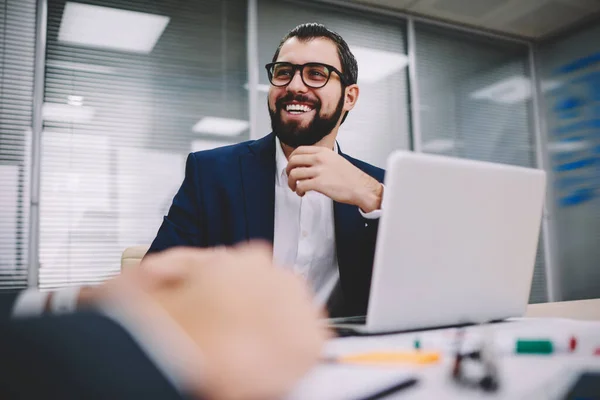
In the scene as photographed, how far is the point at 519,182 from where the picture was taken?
863mm

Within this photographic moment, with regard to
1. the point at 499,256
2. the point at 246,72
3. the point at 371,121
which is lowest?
the point at 499,256

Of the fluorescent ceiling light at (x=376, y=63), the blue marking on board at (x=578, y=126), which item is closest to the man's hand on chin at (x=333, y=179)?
the fluorescent ceiling light at (x=376, y=63)

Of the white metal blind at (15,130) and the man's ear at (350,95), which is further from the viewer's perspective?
the white metal blind at (15,130)

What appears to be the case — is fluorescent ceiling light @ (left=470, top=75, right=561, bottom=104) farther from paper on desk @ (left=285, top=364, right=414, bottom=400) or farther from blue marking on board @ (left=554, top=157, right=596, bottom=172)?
paper on desk @ (left=285, top=364, right=414, bottom=400)

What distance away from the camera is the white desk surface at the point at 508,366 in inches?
16.3

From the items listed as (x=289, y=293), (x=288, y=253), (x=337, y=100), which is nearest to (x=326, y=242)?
(x=288, y=253)

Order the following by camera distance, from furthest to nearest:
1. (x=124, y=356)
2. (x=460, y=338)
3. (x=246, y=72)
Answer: (x=246, y=72) → (x=460, y=338) → (x=124, y=356)

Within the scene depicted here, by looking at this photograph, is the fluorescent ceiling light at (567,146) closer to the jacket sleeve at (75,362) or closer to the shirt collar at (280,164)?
the shirt collar at (280,164)

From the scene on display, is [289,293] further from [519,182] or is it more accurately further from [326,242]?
[326,242]

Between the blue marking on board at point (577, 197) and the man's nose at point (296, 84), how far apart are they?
3.59m

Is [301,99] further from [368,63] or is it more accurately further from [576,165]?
[576,165]

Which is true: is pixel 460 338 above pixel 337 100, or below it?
below

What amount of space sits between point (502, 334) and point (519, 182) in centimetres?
30

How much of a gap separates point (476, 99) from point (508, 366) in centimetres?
422
